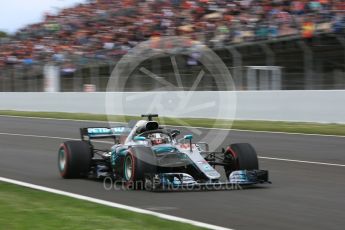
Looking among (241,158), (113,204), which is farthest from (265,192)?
(113,204)

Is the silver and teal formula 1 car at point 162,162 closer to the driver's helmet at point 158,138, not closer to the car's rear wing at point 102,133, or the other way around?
the driver's helmet at point 158,138

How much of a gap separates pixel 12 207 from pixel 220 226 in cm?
232

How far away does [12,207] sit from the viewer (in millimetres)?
6734

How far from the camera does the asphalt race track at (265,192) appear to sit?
20.4 feet

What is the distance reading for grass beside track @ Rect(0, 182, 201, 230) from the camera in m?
5.70

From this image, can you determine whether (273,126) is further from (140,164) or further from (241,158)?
(140,164)

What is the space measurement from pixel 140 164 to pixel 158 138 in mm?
620

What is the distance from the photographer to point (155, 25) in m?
27.9

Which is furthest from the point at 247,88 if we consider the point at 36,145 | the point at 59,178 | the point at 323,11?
the point at 59,178

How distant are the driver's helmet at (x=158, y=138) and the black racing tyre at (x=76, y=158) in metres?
1.28

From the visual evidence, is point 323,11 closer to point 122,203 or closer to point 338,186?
point 338,186

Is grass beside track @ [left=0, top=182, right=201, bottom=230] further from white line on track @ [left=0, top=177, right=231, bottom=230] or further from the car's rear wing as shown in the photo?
the car's rear wing

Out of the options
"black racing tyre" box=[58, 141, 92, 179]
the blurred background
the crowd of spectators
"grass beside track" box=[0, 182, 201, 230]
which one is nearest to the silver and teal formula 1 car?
"black racing tyre" box=[58, 141, 92, 179]

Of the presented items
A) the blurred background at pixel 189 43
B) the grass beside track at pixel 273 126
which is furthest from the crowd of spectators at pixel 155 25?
the grass beside track at pixel 273 126
